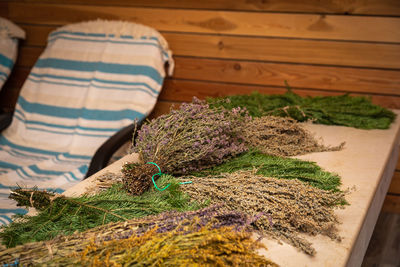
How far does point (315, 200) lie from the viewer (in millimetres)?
1113

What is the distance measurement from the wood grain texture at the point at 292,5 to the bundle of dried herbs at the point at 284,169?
1372 mm

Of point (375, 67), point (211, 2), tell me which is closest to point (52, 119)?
point (211, 2)

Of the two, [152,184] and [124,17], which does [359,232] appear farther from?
[124,17]

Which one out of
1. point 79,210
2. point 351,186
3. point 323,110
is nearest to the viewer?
point 79,210

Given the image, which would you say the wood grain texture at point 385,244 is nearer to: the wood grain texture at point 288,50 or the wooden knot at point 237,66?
the wood grain texture at point 288,50

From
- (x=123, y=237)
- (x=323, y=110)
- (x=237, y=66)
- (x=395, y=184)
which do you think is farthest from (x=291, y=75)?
(x=123, y=237)

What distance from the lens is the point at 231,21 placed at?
107 inches

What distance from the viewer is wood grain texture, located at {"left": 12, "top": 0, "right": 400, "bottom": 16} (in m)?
2.43

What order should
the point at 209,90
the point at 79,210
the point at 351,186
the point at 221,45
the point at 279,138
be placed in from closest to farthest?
the point at 79,210 → the point at 351,186 → the point at 279,138 → the point at 221,45 → the point at 209,90

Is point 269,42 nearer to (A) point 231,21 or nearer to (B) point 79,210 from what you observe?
(A) point 231,21

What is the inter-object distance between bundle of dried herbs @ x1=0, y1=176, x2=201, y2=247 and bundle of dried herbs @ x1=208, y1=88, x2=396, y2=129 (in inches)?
32.8

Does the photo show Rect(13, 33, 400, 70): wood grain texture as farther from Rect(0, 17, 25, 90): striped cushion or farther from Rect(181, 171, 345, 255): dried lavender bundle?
Rect(181, 171, 345, 255): dried lavender bundle

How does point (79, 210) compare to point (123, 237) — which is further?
point (79, 210)

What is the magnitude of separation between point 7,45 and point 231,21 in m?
1.53
